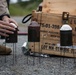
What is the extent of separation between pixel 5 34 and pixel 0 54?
2.84ft

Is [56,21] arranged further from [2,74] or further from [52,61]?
[2,74]

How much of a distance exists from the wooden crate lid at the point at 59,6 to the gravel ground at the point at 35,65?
18.9 inches

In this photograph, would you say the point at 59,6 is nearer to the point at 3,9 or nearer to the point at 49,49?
the point at 49,49

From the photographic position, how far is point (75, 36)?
406cm

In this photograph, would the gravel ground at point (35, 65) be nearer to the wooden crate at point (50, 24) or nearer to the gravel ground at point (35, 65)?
the gravel ground at point (35, 65)

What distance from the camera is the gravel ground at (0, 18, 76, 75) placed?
3.52 m

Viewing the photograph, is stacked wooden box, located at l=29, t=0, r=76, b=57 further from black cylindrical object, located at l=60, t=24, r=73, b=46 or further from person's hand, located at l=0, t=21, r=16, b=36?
person's hand, located at l=0, t=21, r=16, b=36

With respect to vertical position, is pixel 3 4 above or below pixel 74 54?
above

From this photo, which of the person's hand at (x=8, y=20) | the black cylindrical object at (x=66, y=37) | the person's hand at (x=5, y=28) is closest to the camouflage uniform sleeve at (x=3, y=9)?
the person's hand at (x=8, y=20)

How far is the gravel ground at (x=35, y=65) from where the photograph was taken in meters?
3.52

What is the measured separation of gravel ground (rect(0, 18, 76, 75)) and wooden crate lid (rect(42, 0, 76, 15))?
48 cm

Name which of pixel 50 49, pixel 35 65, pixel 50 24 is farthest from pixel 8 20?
pixel 50 49

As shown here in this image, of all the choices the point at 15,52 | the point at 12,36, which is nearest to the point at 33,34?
the point at 12,36

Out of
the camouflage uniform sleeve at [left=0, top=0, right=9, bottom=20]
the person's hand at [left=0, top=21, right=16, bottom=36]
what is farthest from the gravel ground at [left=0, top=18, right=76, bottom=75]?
the camouflage uniform sleeve at [left=0, top=0, right=9, bottom=20]
